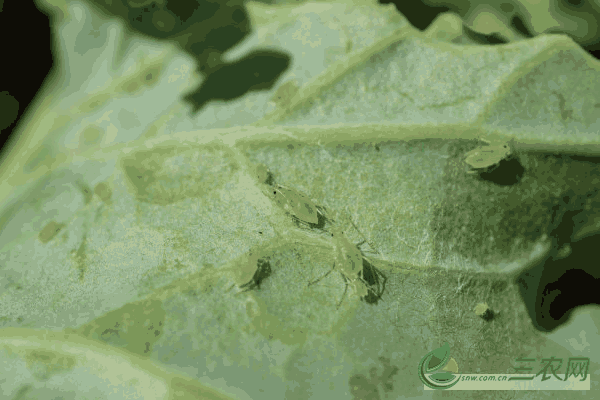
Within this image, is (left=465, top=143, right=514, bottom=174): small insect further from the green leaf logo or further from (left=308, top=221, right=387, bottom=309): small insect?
the green leaf logo

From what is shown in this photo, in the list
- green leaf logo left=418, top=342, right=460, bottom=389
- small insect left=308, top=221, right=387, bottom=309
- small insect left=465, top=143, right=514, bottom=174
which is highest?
small insect left=465, top=143, right=514, bottom=174

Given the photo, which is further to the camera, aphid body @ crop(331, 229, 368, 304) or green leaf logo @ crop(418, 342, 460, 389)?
green leaf logo @ crop(418, 342, 460, 389)

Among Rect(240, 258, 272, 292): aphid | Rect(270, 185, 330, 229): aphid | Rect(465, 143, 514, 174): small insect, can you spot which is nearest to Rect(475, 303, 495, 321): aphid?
Rect(465, 143, 514, 174): small insect

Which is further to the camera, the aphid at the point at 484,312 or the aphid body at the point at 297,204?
the aphid at the point at 484,312

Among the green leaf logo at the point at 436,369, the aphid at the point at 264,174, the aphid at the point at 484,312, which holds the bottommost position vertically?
the green leaf logo at the point at 436,369

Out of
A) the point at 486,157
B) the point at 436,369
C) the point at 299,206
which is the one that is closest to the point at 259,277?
the point at 299,206

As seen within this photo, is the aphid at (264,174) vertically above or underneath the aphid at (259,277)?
above

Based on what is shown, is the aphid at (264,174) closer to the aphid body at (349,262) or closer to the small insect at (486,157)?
the aphid body at (349,262)

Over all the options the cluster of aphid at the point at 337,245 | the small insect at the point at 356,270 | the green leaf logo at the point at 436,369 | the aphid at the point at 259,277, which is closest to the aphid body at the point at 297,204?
the cluster of aphid at the point at 337,245
